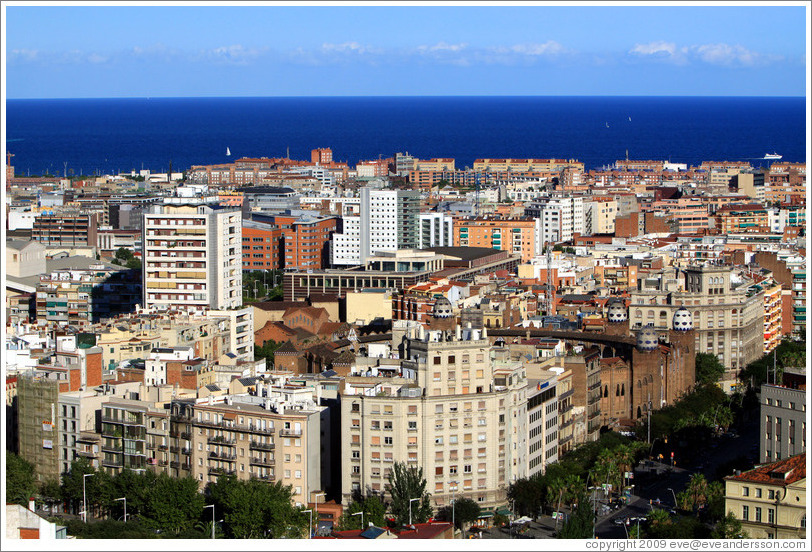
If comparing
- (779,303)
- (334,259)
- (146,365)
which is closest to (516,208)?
(334,259)

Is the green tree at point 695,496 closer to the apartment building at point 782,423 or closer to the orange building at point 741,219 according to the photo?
the apartment building at point 782,423

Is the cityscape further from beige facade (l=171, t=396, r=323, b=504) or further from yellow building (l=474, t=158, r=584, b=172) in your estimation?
yellow building (l=474, t=158, r=584, b=172)

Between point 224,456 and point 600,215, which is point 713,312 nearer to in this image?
point 224,456

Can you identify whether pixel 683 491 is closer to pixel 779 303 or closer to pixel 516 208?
pixel 779 303

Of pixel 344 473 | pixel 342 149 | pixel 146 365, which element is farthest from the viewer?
pixel 342 149

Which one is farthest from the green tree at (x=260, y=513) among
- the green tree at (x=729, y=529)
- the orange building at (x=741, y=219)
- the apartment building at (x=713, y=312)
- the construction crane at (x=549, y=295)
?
the orange building at (x=741, y=219)

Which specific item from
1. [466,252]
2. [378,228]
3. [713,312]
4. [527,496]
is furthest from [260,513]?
[378,228]
